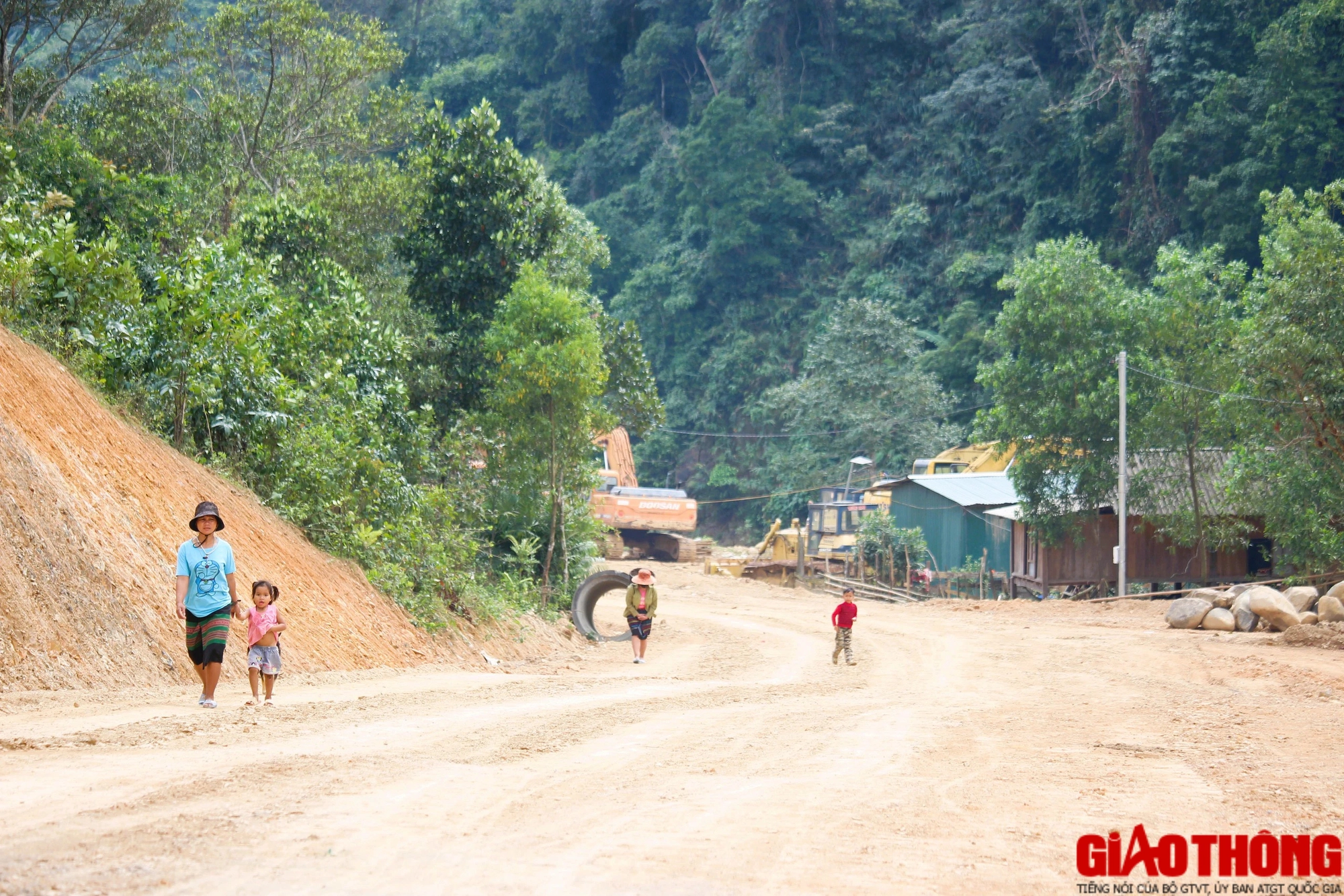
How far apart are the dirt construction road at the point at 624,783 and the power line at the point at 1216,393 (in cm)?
1259

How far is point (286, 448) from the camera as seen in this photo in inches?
667

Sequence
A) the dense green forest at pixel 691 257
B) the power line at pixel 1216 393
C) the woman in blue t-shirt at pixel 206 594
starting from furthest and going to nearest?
the power line at pixel 1216 393, the dense green forest at pixel 691 257, the woman in blue t-shirt at pixel 206 594

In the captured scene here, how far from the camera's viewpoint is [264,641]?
33.5 feet

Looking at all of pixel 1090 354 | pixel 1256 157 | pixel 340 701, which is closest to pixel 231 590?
pixel 340 701

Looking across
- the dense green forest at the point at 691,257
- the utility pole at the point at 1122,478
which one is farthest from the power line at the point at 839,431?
the utility pole at the point at 1122,478

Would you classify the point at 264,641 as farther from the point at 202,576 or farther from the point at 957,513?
the point at 957,513

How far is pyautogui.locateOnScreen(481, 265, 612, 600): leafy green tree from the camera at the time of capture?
2323 cm

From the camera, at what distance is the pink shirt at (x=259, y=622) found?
10203mm

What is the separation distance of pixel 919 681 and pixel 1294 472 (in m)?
13.6

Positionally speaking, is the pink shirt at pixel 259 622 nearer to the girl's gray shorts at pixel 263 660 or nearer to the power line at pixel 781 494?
the girl's gray shorts at pixel 263 660

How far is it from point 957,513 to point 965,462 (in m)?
8.77

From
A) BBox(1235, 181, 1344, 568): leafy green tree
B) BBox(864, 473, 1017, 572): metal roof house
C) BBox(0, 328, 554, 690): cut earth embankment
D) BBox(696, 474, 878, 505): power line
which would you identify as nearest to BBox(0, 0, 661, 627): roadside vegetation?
BBox(0, 328, 554, 690): cut earth embankment

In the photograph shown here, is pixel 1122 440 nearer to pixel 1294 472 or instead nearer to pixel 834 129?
pixel 1294 472

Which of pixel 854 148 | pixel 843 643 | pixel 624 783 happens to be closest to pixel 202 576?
pixel 624 783
